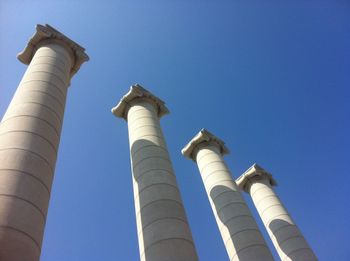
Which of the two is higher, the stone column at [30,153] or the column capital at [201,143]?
the column capital at [201,143]

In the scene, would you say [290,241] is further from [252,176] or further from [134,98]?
[134,98]

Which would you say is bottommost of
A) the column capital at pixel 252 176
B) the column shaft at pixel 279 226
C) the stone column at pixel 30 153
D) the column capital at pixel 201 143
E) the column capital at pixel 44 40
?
the stone column at pixel 30 153

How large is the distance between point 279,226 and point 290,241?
10.2ft

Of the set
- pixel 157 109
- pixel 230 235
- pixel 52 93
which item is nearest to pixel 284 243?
pixel 230 235

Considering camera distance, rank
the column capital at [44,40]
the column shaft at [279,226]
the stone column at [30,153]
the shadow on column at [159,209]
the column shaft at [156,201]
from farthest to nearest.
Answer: the column shaft at [279,226] < the column capital at [44,40] < the column shaft at [156,201] < the shadow on column at [159,209] < the stone column at [30,153]

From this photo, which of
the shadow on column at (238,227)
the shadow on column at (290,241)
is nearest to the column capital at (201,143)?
the shadow on column at (238,227)

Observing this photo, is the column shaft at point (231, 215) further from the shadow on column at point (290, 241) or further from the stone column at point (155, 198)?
the stone column at point (155, 198)

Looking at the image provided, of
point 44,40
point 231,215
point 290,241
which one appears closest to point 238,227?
point 231,215

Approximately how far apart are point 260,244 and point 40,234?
1156 inches

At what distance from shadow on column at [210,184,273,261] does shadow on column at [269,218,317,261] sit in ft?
28.2

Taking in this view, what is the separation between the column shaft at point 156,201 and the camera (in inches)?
1166

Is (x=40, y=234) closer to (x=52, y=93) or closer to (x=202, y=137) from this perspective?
(x=52, y=93)

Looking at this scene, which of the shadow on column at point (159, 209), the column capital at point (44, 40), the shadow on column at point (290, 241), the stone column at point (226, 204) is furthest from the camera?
the shadow on column at point (290, 241)

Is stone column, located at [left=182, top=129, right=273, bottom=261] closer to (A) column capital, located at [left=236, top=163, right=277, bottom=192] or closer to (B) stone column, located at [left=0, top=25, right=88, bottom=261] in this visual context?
(A) column capital, located at [left=236, top=163, right=277, bottom=192]
